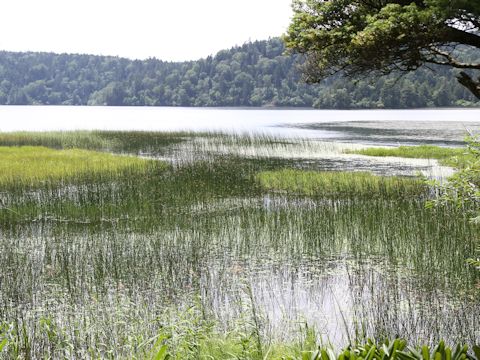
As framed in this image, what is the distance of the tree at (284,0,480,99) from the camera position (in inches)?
531

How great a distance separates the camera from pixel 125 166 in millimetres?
19688

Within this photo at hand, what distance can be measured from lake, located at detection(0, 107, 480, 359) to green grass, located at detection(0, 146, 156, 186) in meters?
0.94

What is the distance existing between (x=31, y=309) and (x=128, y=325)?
153cm

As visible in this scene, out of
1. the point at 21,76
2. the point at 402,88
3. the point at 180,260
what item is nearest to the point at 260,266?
the point at 180,260

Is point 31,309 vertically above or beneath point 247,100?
beneath

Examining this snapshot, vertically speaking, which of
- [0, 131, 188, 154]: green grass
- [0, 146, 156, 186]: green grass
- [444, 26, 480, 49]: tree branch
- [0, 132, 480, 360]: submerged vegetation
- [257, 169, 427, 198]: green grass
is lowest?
[0, 132, 480, 360]: submerged vegetation

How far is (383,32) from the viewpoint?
1371 centimetres

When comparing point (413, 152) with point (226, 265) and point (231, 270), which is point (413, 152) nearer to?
point (226, 265)

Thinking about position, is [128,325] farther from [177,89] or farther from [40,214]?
[177,89]

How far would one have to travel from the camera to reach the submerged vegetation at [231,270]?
5.82 m

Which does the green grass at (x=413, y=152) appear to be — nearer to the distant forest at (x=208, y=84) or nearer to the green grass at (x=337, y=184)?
the green grass at (x=337, y=184)

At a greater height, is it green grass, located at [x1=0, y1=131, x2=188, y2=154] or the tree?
the tree

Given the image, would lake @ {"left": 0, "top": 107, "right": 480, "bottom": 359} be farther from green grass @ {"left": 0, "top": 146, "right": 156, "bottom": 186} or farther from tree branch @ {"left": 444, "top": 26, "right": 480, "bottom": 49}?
tree branch @ {"left": 444, "top": 26, "right": 480, "bottom": 49}

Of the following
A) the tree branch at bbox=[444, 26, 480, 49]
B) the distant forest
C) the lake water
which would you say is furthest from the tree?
the distant forest
